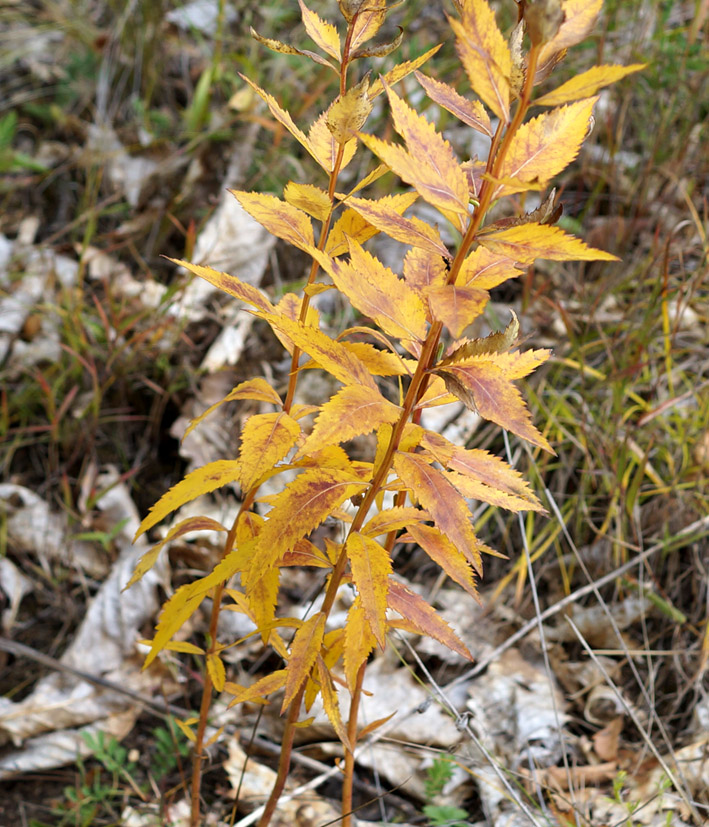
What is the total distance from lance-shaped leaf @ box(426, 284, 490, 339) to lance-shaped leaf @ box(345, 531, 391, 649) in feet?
Answer: 1.01

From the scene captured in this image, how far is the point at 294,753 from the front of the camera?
1705 mm

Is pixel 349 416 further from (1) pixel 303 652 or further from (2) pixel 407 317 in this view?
(1) pixel 303 652

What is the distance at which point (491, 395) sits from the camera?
2.68 ft

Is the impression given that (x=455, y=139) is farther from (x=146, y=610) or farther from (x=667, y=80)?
(x=146, y=610)

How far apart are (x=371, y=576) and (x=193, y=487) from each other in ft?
0.98

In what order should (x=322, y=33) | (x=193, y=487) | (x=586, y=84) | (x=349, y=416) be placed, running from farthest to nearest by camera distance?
(x=193, y=487), (x=322, y=33), (x=349, y=416), (x=586, y=84)

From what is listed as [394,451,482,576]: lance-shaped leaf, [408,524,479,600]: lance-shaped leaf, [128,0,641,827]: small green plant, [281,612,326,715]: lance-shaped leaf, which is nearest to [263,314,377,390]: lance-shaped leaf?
[128,0,641,827]: small green plant

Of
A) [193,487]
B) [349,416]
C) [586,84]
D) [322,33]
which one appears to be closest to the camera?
[586,84]

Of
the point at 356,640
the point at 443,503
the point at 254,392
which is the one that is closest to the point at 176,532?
the point at 254,392

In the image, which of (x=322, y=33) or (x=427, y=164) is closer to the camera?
(x=427, y=164)

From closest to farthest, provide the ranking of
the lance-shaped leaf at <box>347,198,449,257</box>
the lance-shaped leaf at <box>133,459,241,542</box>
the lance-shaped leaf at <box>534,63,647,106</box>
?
the lance-shaped leaf at <box>534,63,647,106</box> → the lance-shaped leaf at <box>347,198,449,257</box> → the lance-shaped leaf at <box>133,459,241,542</box>

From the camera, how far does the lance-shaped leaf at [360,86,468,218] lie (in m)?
0.78

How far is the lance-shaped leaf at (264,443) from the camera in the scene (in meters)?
0.94

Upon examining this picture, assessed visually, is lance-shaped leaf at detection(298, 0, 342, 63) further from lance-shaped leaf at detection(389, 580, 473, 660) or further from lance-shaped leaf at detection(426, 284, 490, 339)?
lance-shaped leaf at detection(389, 580, 473, 660)
